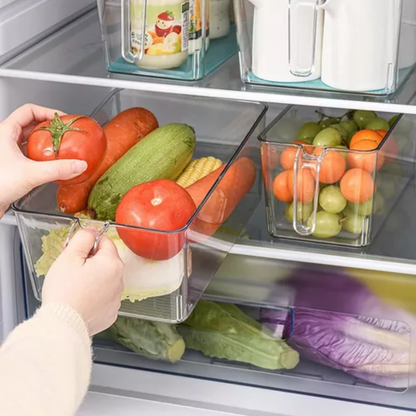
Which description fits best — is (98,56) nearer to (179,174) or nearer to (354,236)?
(179,174)

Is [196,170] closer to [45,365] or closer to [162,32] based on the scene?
[162,32]

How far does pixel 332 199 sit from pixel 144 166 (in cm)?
31

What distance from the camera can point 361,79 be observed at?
128 centimetres

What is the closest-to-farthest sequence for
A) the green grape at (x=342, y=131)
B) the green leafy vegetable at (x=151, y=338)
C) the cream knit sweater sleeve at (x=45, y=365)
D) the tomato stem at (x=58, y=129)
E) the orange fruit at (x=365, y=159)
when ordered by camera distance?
1. the cream knit sweater sleeve at (x=45, y=365)
2. the tomato stem at (x=58, y=129)
3. the orange fruit at (x=365, y=159)
4. the green grape at (x=342, y=131)
5. the green leafy vegetable at (x=151, y=338)

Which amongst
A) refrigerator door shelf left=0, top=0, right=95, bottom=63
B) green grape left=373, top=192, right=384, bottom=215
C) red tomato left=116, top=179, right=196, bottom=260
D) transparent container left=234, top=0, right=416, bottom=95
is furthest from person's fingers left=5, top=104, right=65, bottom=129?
green grape left=373, top=192, right=384, bottom=215

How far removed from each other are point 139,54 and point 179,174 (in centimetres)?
25

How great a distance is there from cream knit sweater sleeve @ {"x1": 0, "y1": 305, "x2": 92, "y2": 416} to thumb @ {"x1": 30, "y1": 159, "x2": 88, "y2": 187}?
205mm

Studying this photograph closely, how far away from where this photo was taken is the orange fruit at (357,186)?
53.6 inches

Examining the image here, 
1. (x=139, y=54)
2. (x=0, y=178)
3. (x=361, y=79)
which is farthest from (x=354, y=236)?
(x=0, y=178)

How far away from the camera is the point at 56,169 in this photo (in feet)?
3.94

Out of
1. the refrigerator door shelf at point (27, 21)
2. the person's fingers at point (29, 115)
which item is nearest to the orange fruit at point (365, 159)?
the person's fingers at point (29, 115)

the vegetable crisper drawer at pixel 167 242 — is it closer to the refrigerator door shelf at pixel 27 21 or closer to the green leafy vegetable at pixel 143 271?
the green leafy vegetable at pixel 143 271

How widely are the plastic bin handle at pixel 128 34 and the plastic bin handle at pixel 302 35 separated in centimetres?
23

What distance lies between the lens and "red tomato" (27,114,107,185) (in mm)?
1247
